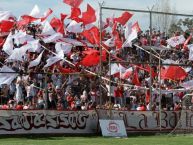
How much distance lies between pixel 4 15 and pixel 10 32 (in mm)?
1586

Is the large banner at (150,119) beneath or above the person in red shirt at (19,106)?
beneath

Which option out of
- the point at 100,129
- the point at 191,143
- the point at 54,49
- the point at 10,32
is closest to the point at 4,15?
the point at 10,32

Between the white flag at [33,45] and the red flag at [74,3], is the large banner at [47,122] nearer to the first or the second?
the white flag at [33,45]

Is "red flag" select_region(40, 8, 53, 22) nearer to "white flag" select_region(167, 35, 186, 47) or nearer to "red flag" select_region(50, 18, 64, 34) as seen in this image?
"red flag" select_region(50, 18, 64, 34)

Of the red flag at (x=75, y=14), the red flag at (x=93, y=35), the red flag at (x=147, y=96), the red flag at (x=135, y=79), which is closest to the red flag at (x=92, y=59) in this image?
the red flag at (x=93, y=35)

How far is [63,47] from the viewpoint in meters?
28.8

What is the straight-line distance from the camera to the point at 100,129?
24188mm

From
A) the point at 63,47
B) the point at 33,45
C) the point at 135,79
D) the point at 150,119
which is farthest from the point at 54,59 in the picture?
the point at 150,119

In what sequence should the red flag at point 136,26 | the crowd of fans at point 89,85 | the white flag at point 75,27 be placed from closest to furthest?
1. the crowd of fans at point 89,85
2. the red flag at point 136,26
3. the white flag at point 75,27

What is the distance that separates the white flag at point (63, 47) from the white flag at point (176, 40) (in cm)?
518

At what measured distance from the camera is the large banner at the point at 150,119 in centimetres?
2480

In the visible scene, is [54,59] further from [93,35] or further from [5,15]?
[5,15]

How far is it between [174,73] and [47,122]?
664 cm

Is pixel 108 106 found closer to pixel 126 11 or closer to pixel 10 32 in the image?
pixel 126 11
